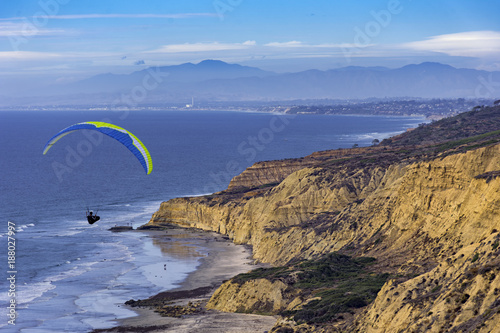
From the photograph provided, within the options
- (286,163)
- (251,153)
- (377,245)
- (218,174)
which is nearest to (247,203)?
(286,163)

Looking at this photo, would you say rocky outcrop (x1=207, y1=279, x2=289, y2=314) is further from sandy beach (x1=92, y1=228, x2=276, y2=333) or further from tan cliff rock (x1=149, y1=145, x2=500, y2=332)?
sandy beach (x1=92, y1=228, x2=276, y2=333)

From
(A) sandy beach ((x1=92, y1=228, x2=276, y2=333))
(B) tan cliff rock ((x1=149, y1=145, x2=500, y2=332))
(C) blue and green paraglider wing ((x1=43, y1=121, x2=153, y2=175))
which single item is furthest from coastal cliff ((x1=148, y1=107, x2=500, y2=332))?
(C) blue and green paraglider wing ((x1=43, y1=121, x2=153, y2=175))

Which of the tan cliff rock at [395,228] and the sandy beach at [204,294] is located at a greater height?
the tan cliff rock at [395,228]

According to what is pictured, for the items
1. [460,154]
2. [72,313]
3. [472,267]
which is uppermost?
[460,154]

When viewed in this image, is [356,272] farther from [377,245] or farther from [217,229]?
[217,229]

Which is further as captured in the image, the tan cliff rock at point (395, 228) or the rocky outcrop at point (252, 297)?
the rocky outcrop at point (252, 297)

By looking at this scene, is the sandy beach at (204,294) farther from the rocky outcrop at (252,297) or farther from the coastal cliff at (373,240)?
the coastal cliff at (373,240)

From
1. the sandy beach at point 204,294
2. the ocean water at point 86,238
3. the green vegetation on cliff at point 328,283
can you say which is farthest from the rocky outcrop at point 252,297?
the ocean water at point 86,238

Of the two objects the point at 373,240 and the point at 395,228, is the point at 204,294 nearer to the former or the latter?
the point at 373,240
